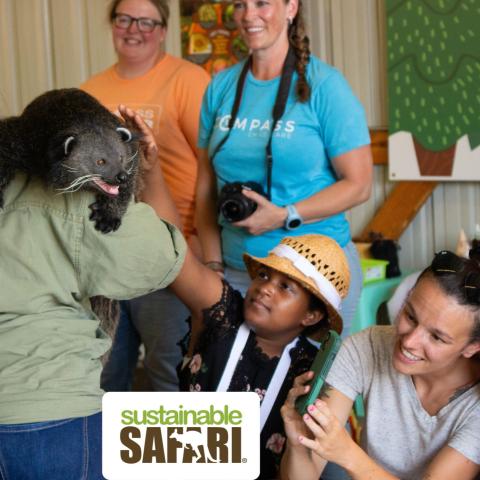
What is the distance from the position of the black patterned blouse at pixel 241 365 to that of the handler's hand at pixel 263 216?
29cm

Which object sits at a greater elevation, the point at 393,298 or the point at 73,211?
the point at 73,211

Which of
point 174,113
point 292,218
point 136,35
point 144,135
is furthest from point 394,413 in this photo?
point 136,35

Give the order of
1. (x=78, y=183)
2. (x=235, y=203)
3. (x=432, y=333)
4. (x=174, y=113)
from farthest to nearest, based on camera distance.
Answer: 1. (x=174, y=113)
2. (x=235, y=203)
3. (x=432, y=333)
4. (x=78, y=183)

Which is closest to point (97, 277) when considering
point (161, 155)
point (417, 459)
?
point (417, 459)

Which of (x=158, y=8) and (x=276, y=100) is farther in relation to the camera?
(x=158, y=8)

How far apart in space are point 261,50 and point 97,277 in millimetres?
1258

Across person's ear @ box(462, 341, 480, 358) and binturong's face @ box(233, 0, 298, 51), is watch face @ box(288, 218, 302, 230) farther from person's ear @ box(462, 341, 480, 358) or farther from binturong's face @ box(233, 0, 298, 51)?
person's ear @ box(462, 341, 480, 358)

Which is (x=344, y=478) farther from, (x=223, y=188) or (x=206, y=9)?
(x=206, y=9)

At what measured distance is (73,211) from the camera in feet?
4.07

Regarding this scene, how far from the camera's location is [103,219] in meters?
1.23

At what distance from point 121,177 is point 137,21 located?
1440 millimetres

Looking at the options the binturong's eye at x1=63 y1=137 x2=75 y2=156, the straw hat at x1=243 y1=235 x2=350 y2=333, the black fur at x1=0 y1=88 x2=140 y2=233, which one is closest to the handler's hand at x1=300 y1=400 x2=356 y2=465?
the straw hat at x1=243 y1=235 x2=350 y2=333

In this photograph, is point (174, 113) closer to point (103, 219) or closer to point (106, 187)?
point (106, 187)

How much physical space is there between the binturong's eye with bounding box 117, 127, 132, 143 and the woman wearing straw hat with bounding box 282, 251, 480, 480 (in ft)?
1.86
